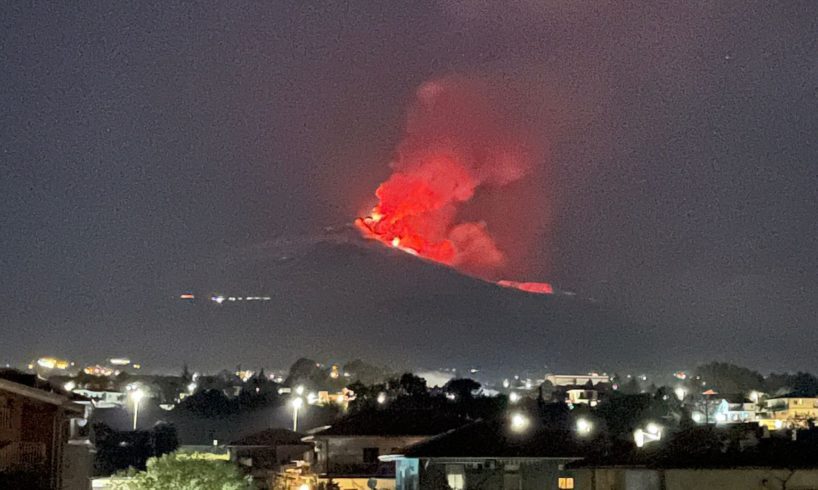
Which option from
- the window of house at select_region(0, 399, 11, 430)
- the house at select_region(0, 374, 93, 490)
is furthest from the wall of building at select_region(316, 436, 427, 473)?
the window of house at select_region(0, 399, 11, 430)

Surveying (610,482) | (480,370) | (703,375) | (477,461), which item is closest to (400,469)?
(477,461)

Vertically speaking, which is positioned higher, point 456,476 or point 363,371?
point 363,371

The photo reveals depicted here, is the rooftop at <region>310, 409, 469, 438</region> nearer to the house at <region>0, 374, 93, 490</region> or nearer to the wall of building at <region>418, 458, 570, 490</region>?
the wall of building at <region>418, 458, 570, 490</region>

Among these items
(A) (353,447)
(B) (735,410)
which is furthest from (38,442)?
(B) (735,410)

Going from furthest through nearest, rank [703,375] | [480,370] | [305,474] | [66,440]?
[480,370]
[703,375]
[305,474]
[66,440]

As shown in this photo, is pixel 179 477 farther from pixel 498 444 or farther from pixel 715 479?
pixel 715 479

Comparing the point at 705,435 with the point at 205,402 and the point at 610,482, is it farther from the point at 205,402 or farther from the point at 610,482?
the point at 205,402
